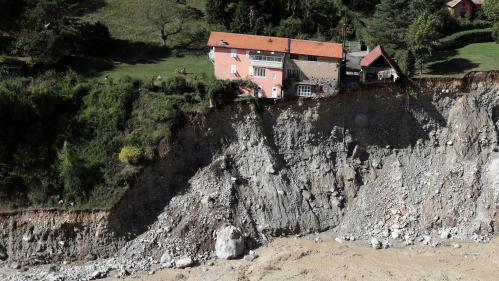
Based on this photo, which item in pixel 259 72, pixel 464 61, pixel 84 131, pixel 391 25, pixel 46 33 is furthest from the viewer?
pixel 391 25

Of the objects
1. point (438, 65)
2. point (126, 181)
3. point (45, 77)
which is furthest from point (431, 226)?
point (45, 77)

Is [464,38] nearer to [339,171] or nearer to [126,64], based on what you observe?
[339,171]

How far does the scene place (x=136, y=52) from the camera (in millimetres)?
51062

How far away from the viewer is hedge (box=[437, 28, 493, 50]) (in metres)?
51.4

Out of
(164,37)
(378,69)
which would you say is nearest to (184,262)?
(378,69)

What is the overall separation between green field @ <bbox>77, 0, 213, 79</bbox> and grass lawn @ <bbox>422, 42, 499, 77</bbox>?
20450mm

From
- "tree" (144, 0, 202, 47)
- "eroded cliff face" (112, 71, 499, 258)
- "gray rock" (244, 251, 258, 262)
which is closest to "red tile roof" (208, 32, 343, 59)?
"eroded cliff face" (112, 71, 499, 258)

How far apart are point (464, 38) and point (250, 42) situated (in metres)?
24.7

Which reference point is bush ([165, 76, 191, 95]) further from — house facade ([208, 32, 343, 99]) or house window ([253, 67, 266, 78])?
house window ([253, 67, 266, 78])

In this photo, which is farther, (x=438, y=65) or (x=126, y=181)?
(x=438, y=65)

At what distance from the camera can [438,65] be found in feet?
155

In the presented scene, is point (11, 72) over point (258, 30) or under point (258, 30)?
under

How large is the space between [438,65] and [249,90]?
19023 mm

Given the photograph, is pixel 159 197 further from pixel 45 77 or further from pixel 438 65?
pixel 438 65
